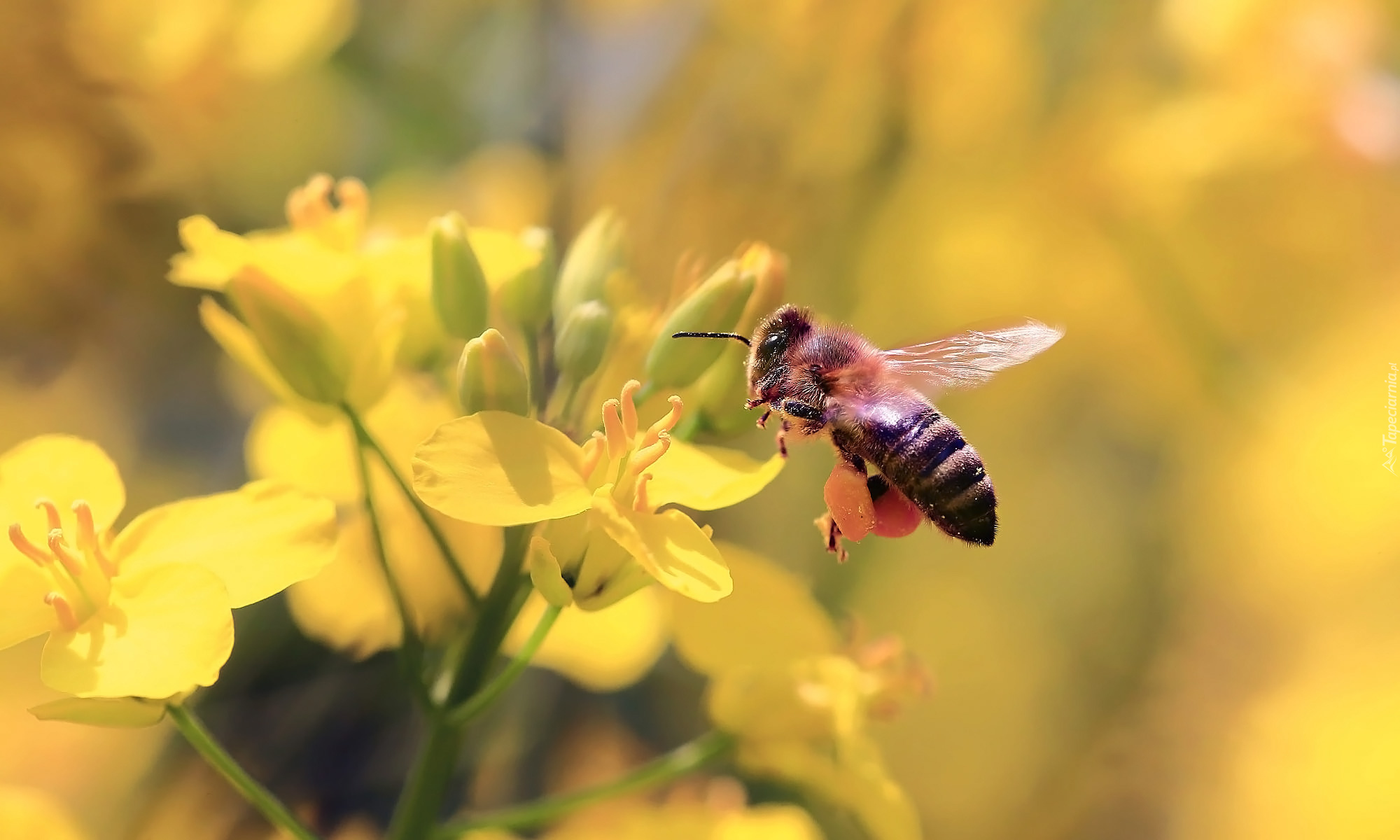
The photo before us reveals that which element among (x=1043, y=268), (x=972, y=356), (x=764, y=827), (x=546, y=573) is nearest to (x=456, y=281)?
(x=546, y=573)

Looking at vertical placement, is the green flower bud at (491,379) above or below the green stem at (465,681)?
above

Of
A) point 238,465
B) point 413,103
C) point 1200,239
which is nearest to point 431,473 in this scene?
point 238,465

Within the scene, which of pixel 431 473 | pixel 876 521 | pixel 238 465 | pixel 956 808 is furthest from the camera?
pixel 956 808

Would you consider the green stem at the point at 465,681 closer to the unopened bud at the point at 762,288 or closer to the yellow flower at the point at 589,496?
the yellow flower at the point at 589,496

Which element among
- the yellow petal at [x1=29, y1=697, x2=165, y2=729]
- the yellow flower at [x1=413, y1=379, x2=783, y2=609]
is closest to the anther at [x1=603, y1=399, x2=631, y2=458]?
the yellow flower at [x1=413, y1=379, x2=783, y2=609]

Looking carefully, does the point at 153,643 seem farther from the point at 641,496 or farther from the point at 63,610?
the point at 641,496

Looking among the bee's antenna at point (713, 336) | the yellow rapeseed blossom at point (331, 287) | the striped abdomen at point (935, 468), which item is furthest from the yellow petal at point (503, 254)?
the striped abdomen at point (935, 468)

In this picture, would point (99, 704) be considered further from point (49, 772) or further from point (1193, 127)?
point (1193, 127)

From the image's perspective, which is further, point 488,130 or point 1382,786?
point 488,130
